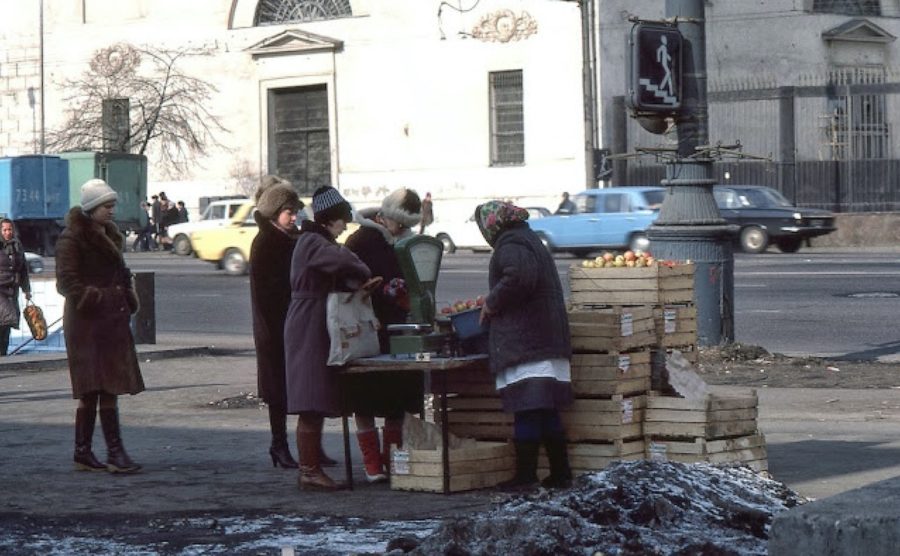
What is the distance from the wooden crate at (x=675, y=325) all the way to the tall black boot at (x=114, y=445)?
11.0 ft

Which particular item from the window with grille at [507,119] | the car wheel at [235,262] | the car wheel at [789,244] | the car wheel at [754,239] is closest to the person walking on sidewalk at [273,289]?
the car wheel at [235,262]

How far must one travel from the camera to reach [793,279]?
28.8m

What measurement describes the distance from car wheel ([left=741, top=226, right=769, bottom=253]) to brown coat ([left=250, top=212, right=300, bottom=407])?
29921mm

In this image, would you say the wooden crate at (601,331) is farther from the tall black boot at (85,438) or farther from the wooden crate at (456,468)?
the tall black boot at (85,438)

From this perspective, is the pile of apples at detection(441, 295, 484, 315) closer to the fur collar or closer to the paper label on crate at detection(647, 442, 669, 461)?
the paper label on crate at detection(647, 442, 669, 461)

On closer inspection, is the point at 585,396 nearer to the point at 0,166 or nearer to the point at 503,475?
the point at 503,475

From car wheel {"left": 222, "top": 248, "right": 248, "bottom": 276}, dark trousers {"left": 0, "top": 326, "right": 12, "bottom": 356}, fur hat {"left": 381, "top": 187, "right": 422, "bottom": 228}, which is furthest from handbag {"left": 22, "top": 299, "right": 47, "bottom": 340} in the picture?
car wheel {"left": 222, "top": 248, "right": 248, "bottom": 276}

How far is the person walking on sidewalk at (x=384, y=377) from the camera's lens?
1055cm

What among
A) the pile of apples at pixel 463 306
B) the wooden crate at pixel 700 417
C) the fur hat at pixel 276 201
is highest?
the fur hat at pixel 276 201

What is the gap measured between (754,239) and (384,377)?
3051 cm

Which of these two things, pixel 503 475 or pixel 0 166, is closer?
pixel 503 475

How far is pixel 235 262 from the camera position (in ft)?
122

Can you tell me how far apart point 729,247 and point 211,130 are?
42.9 metres

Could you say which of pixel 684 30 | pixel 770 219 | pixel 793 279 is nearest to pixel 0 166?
pixel 770 219
